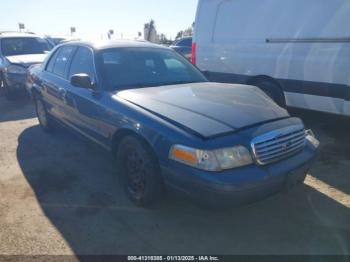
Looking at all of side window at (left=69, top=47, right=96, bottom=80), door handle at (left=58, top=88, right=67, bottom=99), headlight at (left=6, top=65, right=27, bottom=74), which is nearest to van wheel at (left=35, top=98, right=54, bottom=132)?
door handle at (left=58, top=88, right=67, bottom=99)

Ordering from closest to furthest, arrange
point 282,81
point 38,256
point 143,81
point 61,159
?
point 38,256 < point 143,81 < point 61,159 < point 282,81

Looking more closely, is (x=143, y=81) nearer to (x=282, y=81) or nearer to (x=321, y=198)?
(x=321, y=198)

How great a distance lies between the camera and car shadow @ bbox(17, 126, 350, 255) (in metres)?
2.87

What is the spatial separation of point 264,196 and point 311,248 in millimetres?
583

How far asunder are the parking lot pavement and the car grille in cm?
61

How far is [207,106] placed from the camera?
10.6 ft

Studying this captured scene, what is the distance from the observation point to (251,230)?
3094 millimetres

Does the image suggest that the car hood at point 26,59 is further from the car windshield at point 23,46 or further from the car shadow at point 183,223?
the car shadow at point 183,223

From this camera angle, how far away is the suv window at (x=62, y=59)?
4855 millimetres

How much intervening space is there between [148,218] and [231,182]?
105cm

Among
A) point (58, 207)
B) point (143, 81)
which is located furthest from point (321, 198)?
point (58, 207)

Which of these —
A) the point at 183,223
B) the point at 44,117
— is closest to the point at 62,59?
the point at 44,117

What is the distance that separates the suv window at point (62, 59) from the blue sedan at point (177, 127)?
0.54 feet

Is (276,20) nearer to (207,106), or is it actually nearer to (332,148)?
(332,148)
